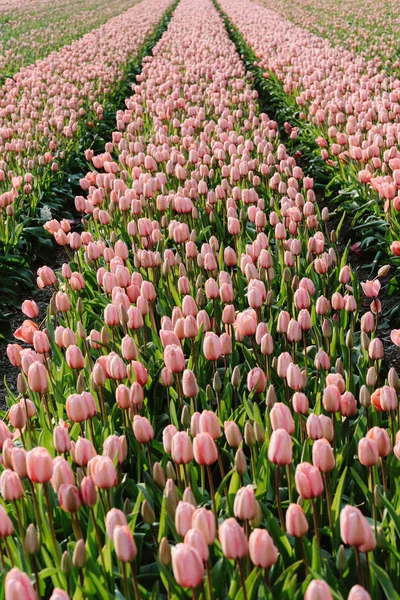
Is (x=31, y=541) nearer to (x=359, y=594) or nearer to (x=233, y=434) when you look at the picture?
(x=233, y=434)

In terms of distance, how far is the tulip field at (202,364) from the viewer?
1.86m

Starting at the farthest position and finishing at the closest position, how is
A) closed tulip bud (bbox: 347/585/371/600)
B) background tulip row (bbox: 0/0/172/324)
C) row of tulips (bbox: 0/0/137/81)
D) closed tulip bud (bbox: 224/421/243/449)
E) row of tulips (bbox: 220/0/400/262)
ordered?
row of tulips (bbox: 0/0/137/81) < background tulip row (bbox: 0/0/172/324) < row of tulips (bbox: 220/0/400/262) < closed tulip bud (bbox: 224/421/243/449) < closed tulip bud (bbox: 347/585/371/600)

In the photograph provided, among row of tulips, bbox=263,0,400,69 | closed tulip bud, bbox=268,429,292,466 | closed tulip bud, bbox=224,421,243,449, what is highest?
closed tulip bud, bbox=268,429,292,466

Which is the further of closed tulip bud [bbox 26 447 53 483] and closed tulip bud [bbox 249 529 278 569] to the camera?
closed tulip bud [bbox 26 447 53 483]

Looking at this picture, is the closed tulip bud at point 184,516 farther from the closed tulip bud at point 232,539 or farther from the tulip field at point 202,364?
the closed tulip bud at point 232,539

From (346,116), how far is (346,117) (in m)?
0.02

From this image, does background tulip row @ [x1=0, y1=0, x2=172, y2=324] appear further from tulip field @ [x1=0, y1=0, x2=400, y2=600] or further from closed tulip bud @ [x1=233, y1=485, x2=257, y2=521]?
closed tulip bud @ [x1=233, y1=485, x2=257, y2=521]

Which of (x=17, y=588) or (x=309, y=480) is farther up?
(x=17, y=588)

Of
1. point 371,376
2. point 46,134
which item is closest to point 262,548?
point 371,376

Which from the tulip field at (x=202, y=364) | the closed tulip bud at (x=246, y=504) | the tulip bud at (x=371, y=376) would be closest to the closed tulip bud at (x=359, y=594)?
the tulip field at (x=202, y=364)

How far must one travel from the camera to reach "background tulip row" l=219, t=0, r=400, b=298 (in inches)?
216

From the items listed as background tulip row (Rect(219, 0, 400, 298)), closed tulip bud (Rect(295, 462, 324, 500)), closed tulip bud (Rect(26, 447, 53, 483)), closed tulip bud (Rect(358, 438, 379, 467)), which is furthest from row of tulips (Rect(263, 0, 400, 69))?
closed tulip bud (Rect(26, 447, 53, 483))

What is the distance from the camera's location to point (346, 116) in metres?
8.32

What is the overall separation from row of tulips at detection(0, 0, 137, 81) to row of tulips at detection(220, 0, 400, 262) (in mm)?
5137
